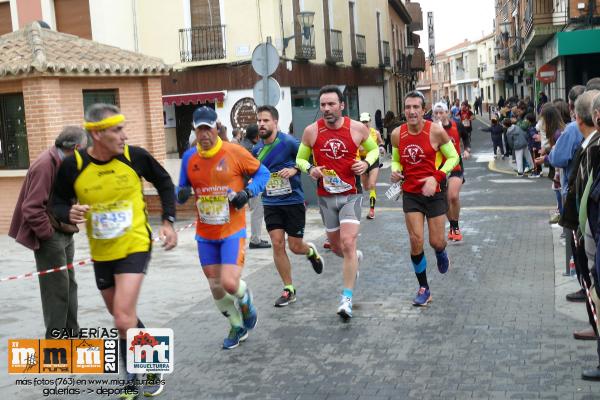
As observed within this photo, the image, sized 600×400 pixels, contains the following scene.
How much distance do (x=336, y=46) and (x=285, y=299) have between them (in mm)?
25295

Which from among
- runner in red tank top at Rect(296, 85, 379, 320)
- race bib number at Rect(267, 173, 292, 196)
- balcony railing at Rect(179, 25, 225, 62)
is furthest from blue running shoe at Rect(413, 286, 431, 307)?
balcony railing at Rect(179, 25, 225, 62)

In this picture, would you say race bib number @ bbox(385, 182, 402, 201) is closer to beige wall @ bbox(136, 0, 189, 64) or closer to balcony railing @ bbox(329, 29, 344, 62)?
beige wall @ bbox(136, 0, 189, 64)

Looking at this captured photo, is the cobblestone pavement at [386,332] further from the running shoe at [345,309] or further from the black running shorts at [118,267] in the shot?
the black running shorts at [118,267]

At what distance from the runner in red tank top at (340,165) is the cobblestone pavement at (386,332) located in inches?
29.9

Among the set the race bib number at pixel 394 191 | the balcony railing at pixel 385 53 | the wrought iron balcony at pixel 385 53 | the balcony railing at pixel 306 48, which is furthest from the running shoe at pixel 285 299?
the balcony railing at pixel 385 53

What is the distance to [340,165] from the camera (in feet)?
24.9

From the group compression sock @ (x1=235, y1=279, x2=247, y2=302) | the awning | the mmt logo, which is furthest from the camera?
the awning

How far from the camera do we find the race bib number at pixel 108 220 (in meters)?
5.38

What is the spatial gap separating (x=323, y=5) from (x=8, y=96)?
1887cm

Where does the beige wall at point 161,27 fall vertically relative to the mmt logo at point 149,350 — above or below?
above

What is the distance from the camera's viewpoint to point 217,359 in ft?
20.9

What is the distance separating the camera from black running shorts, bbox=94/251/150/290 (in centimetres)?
539

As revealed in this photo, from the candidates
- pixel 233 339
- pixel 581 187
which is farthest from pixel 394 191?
pixel 581 187

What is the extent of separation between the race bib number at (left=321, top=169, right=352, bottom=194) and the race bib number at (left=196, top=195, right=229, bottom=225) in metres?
1.51
